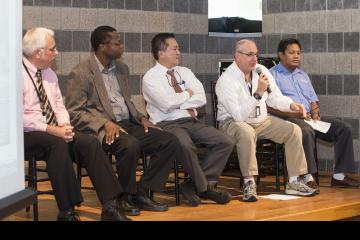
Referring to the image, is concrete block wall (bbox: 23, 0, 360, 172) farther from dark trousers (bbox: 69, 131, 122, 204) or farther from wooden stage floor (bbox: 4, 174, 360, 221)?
dark trousers (bbox: 69, 131, 122, 204)

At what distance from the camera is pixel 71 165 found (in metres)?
4.30

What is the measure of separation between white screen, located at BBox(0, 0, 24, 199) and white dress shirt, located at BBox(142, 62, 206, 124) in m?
2.43

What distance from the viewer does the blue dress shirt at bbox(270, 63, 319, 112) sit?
611 cm

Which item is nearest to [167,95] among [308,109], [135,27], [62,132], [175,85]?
[175,85]

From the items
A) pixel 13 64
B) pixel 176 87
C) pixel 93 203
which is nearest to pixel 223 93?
pixel 176 87

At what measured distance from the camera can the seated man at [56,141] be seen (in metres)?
4.29

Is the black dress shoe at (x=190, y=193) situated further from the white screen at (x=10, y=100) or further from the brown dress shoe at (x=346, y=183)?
the white screen at (x=10, y=100)

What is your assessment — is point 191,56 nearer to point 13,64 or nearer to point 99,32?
point 99,32

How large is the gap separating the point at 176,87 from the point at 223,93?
357 millimetres

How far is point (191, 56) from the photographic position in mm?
7086

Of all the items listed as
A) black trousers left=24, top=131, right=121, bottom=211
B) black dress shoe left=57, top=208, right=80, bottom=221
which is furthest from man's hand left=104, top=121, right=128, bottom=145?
black dress shoe left=57, top=208, right=80, bottom=221

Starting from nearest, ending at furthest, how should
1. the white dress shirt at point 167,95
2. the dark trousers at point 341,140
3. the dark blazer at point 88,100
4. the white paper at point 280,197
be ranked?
the dark blazer at point 88,100 → the white dress shirt at point 167,95 → the white paper at point 280,197 → the dark trousers at point 341,140

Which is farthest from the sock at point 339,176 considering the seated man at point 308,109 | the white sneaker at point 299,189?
the white sneaker at point 299,189

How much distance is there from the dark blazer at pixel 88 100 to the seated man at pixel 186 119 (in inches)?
17.3
